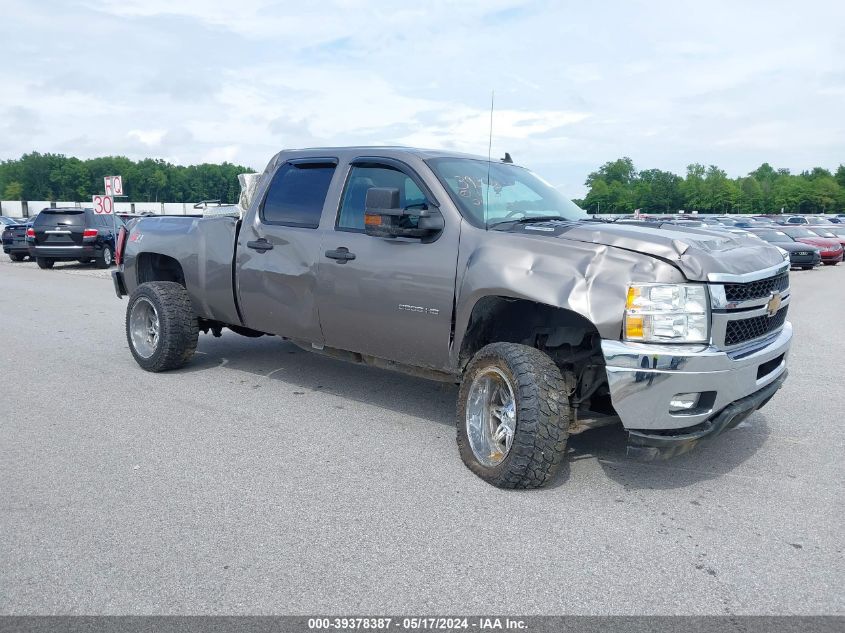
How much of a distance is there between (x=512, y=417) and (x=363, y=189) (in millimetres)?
2150

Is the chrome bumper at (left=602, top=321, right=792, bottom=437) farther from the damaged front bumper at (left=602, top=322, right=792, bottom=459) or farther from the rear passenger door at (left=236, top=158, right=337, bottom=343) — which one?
the rear passenger door at (left=236, top=158, right=337, bottom=343)

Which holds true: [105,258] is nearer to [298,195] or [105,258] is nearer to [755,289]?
[298,195]

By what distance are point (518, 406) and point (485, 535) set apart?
80 centimetres

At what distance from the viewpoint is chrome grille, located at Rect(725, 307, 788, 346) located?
164 inches

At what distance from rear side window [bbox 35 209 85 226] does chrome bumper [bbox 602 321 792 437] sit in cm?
1990

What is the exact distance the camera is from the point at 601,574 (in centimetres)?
336

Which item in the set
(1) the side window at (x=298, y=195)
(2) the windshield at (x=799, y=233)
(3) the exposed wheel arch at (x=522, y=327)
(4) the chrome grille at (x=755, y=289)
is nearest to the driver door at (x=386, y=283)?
(3) the exposed wheel arch at (x=522, y=327)

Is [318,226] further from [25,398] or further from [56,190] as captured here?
[56,190]

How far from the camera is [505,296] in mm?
4488

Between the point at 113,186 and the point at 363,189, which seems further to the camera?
the point at 113,186

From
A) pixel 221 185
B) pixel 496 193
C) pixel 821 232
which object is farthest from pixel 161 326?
pixel 221 185

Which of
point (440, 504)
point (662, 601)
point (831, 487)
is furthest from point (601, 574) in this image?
point (831, 487)

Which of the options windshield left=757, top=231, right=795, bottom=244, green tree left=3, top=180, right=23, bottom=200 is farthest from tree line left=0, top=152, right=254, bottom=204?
windshield left=757, top=231, right=795, bottom=244

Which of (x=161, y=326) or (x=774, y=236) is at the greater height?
(x=774, y=236)
